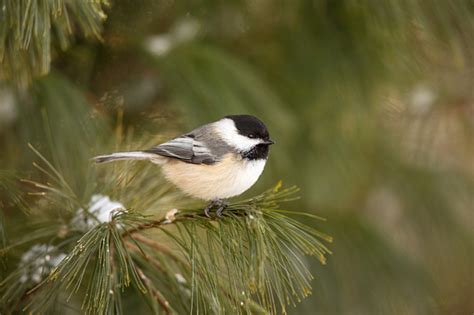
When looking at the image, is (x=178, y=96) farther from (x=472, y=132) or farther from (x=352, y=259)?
(x=472, y=132)

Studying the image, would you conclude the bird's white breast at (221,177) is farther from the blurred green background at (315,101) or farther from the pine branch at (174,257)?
the blurred green background at (315,101)

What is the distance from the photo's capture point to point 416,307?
2.12 metres

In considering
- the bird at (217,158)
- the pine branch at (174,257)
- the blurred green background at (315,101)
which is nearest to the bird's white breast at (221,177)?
the bird at (217,158)

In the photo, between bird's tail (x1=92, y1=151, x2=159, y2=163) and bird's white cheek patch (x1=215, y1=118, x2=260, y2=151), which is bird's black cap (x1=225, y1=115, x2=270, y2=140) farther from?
bird's tail (x1=92, y1=151, x2=159, y2=163)

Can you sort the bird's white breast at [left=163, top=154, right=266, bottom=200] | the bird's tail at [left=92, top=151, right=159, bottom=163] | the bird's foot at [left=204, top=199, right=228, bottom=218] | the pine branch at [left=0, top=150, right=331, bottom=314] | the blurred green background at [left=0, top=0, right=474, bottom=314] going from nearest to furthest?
the pine branch at [left=0, top=150, right=331, bottom=314], the bird's foot at [left=204, top=199, right=228, bottom=218], the bird's tail at [left=92, top=151, right=159, bottom=163], the bird's white breast at [left=163, top=154, right=266, bottom=200], the blurred green background at [left=0, top=0, right=474, bottom=314]

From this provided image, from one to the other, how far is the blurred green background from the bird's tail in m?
0.16

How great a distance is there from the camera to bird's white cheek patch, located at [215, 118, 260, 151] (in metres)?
1.56

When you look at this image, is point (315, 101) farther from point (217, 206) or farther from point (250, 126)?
point (217, 206)

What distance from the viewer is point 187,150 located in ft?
5.22

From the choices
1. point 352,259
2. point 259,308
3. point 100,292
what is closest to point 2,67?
point 100,292

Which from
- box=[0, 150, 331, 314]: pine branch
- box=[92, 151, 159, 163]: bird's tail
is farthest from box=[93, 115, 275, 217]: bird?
box=[0, 150, 331, 314]: pine branch

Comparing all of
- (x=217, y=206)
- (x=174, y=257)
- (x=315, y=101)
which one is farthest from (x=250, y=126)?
(x=315, y=101)

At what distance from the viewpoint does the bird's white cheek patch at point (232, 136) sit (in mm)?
1563

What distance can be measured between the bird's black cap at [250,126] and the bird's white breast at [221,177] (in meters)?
0.06
